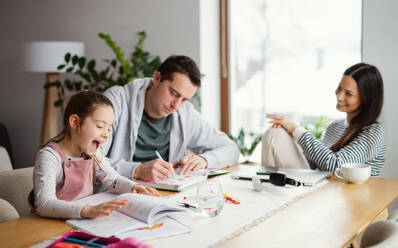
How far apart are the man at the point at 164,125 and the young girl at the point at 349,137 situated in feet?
0.88

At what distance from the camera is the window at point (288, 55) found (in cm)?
318

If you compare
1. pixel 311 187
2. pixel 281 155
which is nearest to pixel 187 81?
pixel 281 155

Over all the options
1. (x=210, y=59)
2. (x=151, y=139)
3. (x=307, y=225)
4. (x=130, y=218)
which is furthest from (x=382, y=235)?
(x=210, y=59)

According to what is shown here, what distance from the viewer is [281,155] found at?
2.15 m

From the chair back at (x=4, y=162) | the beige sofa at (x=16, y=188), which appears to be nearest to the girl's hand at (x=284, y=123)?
the beige sofa at (x=16, y=188)

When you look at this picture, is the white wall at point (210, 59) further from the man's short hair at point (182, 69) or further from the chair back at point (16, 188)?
the chair back at point (16, 188)

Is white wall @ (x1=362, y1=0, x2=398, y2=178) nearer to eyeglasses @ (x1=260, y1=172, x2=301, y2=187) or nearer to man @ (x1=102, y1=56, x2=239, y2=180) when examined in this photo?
man @ (x1=102, y1=56, x2=239, y2=180)

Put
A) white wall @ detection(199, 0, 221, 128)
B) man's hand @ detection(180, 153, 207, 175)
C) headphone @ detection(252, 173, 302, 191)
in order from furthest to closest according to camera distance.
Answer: white wall @ detection(199, 0, 221, 128) < man's hand @ detection(180, 153, 207, 175) < headphone @ detection(252, 173, 302, 191)

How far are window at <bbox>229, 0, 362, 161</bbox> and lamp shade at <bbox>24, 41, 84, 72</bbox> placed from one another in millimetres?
1420

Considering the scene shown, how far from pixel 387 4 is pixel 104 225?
237 cm

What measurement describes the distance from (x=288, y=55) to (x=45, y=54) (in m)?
2.00

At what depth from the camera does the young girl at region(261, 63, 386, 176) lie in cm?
204

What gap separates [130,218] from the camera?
4.28 feet

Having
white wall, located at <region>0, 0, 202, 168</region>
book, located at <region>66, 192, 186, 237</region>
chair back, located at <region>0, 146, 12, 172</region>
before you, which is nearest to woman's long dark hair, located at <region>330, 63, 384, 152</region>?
book, located at <region>66, 192, 186, 237</region>
